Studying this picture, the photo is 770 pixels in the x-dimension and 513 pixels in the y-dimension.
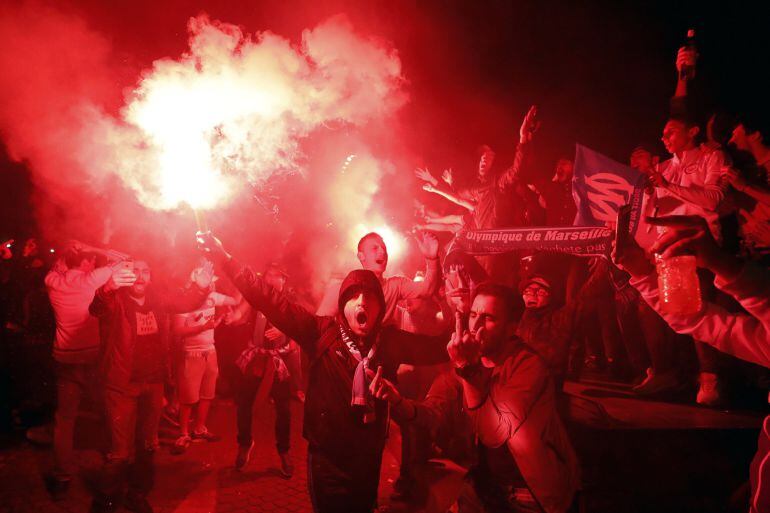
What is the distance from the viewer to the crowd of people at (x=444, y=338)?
121 inches

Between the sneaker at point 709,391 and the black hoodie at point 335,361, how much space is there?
11.1 ft

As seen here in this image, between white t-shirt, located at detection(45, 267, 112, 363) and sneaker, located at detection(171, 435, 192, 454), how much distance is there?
187cm

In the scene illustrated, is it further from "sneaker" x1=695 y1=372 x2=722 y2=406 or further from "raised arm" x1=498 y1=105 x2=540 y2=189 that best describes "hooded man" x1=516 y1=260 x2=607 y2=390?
"raised arm" x1=498 y1=105 x2=540 y2=189

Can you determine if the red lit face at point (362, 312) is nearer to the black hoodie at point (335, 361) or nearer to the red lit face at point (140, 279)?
the black hoodie at point (335, 361)

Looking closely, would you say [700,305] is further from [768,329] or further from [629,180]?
[629,180]

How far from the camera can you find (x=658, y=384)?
5.41 meters

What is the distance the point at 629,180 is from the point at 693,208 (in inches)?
34.8

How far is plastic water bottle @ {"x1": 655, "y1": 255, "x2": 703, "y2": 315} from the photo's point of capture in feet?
7.65

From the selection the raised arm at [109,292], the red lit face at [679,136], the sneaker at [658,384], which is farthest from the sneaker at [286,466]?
the red lit face at [679,136]

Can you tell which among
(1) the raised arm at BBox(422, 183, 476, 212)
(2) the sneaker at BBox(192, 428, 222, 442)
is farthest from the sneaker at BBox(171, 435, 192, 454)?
(1) the raised arm at BBox(422, 183, 476, 212)

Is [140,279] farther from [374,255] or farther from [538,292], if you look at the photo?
[538,292]

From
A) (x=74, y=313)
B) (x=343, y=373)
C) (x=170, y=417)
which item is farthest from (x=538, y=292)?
(x=170, y=417)

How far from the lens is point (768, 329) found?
221 centimetres

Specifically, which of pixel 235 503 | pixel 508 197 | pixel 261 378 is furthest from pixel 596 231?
pixel 235 503
